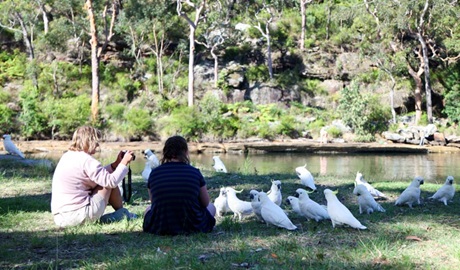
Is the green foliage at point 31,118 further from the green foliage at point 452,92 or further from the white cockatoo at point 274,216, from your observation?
the green foliage at point 452,92

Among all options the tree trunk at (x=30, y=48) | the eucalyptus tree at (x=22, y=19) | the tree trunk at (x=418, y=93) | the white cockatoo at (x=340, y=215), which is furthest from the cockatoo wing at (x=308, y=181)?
the eucalyptus tree at (x=22, y=19)

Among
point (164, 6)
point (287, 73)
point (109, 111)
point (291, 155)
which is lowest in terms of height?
point (291, 155)

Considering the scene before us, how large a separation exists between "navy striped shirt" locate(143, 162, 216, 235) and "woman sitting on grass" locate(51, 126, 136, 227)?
470mm

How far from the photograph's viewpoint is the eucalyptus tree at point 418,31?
1098 inches

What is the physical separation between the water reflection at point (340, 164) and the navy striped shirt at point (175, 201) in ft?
28.7

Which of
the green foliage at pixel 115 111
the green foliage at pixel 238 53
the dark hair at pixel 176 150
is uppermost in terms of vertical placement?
the green foliage at pixel 238 53

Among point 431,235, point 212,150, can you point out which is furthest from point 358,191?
point 212,150

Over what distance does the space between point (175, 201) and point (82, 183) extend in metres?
1.08

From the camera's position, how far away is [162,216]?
4.58 meters

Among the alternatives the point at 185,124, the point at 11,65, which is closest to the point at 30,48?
the point at 11,65

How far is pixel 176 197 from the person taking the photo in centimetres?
448

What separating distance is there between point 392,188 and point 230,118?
65.7 ft

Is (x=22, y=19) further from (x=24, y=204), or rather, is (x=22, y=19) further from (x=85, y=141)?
(x=85, y=141)

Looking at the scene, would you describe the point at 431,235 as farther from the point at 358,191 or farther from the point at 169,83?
the point at 169,83
